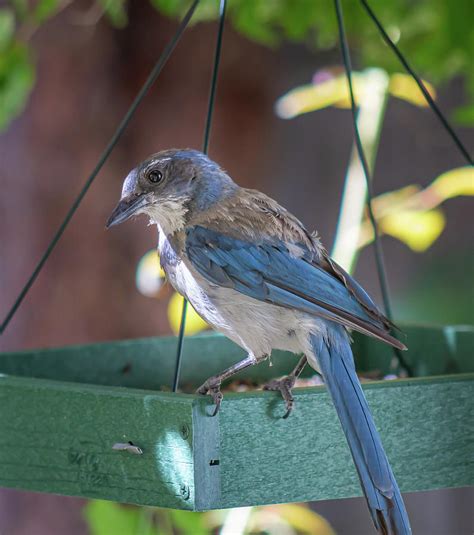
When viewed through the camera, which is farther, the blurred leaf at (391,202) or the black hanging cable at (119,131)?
the blurred leaf at (391,202)

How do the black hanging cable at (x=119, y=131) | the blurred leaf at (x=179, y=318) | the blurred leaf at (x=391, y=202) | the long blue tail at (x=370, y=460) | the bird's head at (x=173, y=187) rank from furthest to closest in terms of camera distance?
the blurred leaf at (x=391, y=202), the blurred leaf at (x=179, y=318), the black hanging cable at (x=119, y=131), the bird's head at (x=173, y=187), the long blue tail at (x=370, y=460)

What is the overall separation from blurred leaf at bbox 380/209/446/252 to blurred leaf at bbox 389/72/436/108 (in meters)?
0.46

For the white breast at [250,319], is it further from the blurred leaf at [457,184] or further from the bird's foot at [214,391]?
the blurred leaf at [457,184]

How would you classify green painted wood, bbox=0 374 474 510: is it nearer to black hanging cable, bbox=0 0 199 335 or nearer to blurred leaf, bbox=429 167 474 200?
black hanging cable, bbox=0 0 199 335

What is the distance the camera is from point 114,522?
3.97 metres

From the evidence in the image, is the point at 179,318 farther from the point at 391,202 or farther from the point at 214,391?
the point at 214,391

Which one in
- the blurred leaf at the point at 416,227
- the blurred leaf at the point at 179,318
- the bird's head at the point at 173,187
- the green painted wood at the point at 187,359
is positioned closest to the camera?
the bird's head at the point at 173,187

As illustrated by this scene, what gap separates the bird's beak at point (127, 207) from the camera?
9.68 feet

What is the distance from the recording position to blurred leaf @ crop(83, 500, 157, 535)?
3973mm

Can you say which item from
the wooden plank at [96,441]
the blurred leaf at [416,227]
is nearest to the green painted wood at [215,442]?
the wooden plank at [96,441]

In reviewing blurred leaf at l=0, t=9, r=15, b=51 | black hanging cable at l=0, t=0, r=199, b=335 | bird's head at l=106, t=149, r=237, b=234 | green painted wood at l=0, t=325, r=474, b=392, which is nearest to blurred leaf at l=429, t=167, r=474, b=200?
green painted wood at l=0, t=325, r=474, b=392

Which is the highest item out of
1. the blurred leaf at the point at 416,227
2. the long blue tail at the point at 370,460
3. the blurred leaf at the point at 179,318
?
the blurred leaf at the point at 416,227

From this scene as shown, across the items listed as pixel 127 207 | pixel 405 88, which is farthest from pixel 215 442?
pixel 405 88

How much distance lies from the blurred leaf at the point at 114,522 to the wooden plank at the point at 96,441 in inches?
41.5
